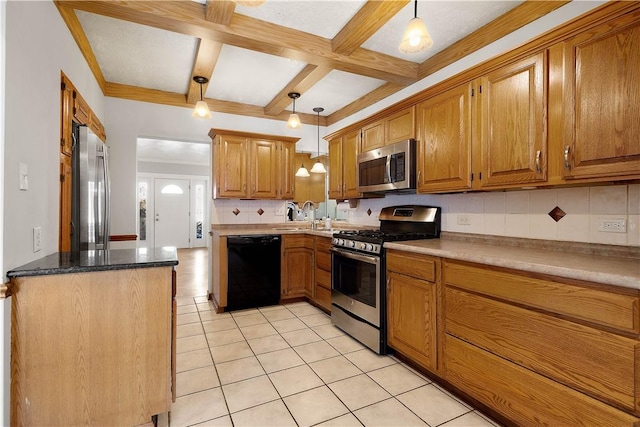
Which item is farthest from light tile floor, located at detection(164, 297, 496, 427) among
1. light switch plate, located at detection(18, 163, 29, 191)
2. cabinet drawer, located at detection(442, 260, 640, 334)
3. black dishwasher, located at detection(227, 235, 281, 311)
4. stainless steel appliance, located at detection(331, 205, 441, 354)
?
light switch plate, located at detection(18, 163, 29, 191)

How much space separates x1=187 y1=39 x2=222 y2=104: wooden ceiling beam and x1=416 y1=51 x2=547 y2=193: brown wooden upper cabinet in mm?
1775

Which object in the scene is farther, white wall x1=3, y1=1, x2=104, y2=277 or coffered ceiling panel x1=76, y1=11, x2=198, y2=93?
coffered ceiling panel x1=76, y1=11, x2=198, y2=93

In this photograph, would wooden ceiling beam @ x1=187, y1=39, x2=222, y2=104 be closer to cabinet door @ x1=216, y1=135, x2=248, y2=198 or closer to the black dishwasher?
cabinet door @ x1=216, y1=135, x2=248, y2=198

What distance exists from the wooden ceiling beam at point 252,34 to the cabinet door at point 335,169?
0.99 m

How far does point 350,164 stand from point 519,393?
2508 millimetres

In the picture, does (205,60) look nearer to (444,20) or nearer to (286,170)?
(286,170)

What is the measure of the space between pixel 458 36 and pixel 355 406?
2.81m

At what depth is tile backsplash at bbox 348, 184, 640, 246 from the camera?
1689 millimetres

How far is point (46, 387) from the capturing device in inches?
55.2

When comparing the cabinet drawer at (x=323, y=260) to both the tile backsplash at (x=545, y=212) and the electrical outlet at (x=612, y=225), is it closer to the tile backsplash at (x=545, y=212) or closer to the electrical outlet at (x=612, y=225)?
the tile backsplash at (x=545, y=212)

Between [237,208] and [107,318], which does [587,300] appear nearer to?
[107,318]

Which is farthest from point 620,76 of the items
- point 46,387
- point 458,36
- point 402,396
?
point 46,387

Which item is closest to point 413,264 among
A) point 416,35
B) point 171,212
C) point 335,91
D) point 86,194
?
point 416,35

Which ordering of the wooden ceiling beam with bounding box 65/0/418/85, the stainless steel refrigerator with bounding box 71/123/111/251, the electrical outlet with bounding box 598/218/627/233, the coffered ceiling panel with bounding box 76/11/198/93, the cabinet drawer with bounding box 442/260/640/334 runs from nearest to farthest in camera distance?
the cabinet drawer with bounding box 442/260/640/334
the electrical outlet with bounding box 598/218/627/233
the wooden ceiling beam with bounding box 65/0/418/85
the stainless steel refrigerator with bounding box 71/123/111/251
the coffered ceiling panel with bounding box 76/11/198/93
